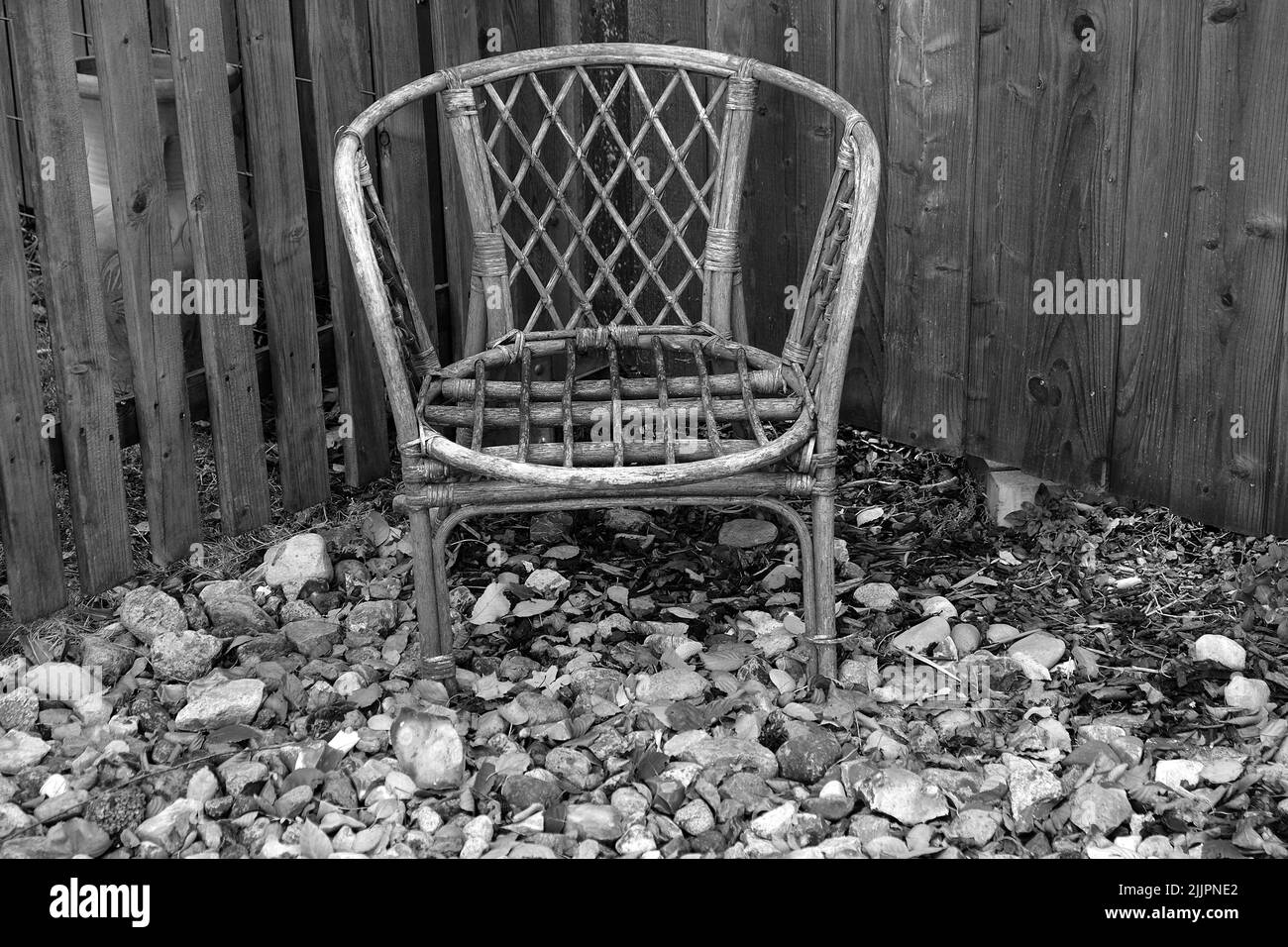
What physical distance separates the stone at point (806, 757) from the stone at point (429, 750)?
531mm

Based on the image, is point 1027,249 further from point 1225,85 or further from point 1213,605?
point 1213,605

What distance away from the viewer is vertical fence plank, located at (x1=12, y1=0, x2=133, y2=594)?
2521 mm

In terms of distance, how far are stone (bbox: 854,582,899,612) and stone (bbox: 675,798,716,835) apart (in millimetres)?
805

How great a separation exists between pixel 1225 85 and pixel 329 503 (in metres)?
2.10

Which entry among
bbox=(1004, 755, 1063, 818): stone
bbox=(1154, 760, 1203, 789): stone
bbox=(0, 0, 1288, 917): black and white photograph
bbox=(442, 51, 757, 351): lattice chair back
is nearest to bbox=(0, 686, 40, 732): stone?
bbox=(0, 0, 1288, 917): black and white photograph

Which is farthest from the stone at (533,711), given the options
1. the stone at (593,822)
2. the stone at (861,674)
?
the stone at (861,674)

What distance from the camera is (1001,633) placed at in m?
2.76

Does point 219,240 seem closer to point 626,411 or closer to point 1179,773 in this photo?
point 626,411

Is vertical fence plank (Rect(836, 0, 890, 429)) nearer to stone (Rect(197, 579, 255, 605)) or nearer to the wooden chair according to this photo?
the wooden chair

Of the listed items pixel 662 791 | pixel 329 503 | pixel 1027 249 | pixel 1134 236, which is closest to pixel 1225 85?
pixel 1134 236

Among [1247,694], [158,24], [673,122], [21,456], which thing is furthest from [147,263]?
[158,24]

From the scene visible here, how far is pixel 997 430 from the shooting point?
10.3ft

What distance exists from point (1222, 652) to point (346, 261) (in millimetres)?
2011

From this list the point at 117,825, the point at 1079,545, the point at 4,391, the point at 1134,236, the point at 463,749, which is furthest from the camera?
the point at 1079,545
